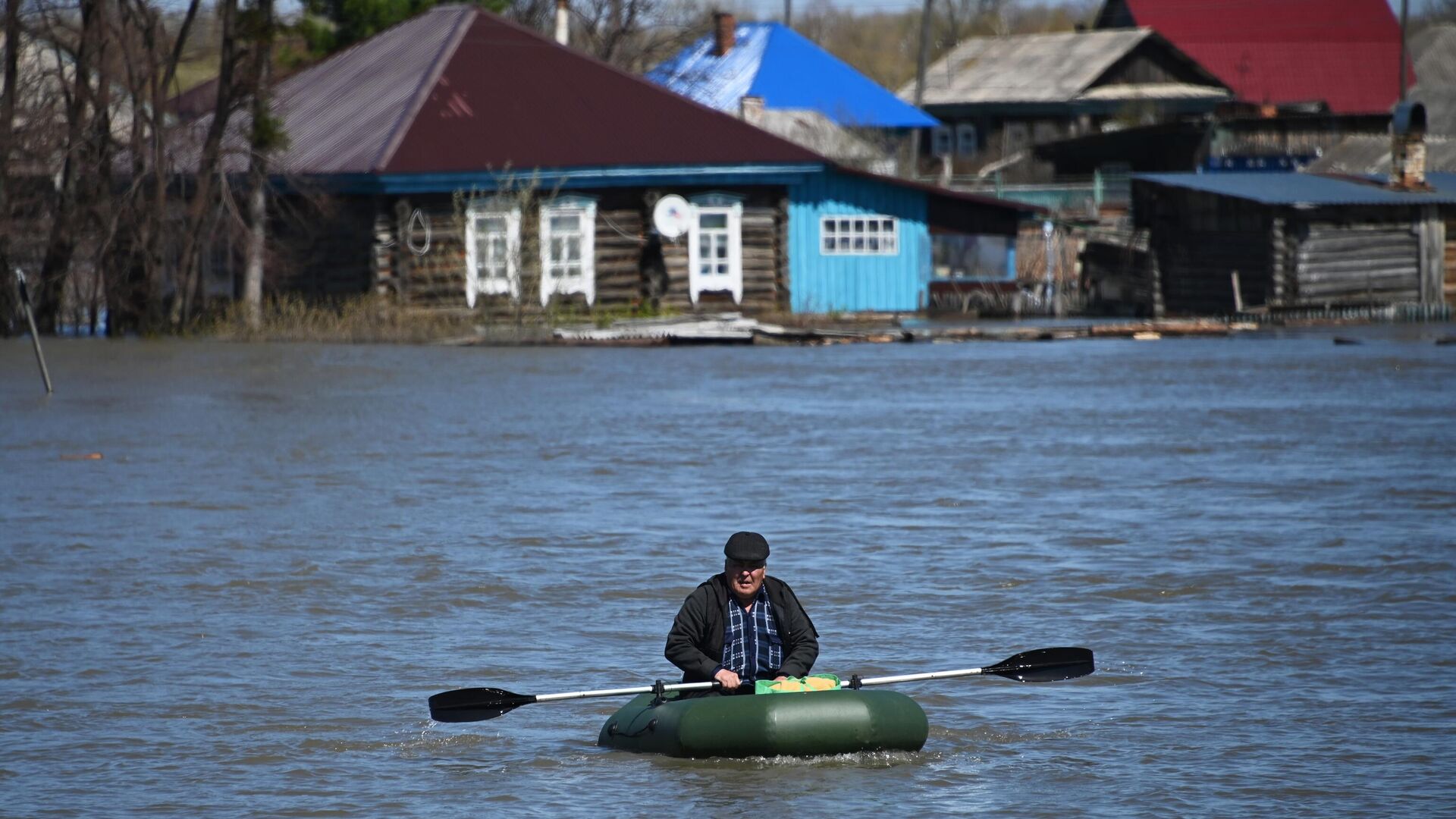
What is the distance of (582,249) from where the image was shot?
3822cm

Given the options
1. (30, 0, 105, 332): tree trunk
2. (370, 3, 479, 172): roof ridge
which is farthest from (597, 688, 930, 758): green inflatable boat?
(30, 0, 105, 332): tree trunk

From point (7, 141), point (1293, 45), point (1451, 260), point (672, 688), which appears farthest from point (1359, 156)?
point (672, 688)

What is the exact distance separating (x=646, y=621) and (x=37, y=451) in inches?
424

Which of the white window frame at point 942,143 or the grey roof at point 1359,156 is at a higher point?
the white window frame at point 942,143

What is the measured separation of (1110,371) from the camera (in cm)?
2995

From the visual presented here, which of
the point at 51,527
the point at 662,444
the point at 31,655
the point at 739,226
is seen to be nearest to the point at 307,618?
the point at 31,655

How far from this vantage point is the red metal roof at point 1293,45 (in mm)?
73125

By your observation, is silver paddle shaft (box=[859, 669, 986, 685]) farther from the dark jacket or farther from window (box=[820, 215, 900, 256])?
window (box=[820, 215, 900, 256])

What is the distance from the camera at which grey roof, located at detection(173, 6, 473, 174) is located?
120ft

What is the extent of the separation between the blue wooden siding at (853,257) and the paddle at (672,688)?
30110 mm

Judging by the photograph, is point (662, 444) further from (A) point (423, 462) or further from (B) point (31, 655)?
(B) point (31, 655)

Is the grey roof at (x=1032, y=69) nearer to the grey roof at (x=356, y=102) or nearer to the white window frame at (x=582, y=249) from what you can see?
the grey roof at (x=356, y=102)

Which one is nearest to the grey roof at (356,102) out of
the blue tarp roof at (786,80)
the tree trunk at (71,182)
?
the tree trunk at (71,182)

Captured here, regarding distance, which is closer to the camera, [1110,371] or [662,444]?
[662,444]
